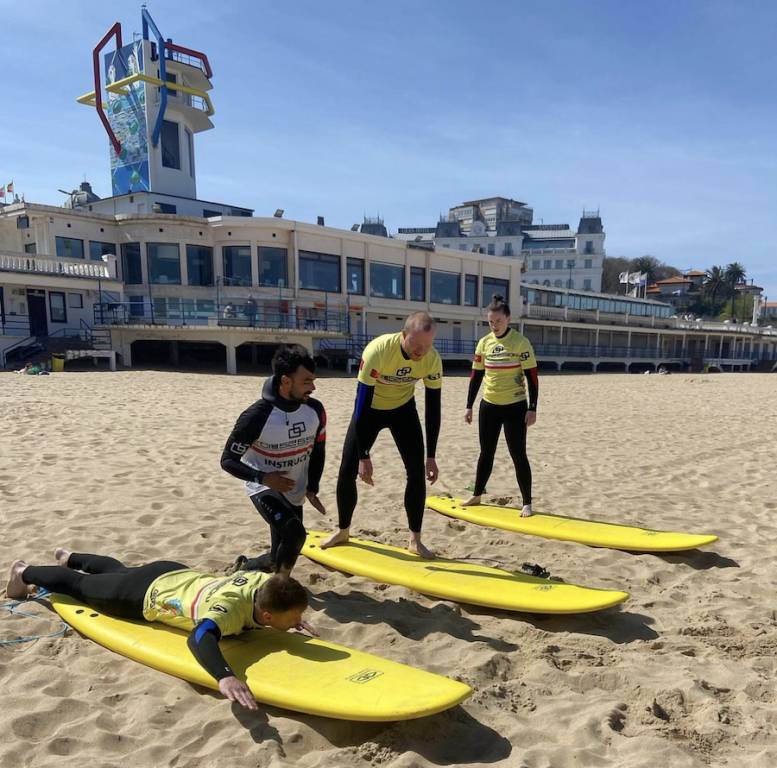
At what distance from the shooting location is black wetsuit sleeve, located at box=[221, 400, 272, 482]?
10.7 feet

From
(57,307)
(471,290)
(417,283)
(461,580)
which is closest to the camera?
(461,580)

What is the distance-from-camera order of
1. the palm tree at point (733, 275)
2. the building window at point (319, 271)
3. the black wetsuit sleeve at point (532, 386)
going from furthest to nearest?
the palm tree at point (733, 275), the building window at point (319, 271), the black wetsuit sleeve at point (532, 386)

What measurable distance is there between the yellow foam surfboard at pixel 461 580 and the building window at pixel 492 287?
34826mm

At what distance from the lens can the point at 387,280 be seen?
33594mm

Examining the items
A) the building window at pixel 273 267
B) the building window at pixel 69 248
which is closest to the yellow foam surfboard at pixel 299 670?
the building window at pixel 273 267

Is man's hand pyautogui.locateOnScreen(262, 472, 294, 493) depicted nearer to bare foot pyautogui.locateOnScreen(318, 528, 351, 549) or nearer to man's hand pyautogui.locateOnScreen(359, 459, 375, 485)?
man's hand pyautogui.locateOnScreen(359, 459, 375, 485)

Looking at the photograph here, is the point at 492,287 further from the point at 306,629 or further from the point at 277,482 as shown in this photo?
the point at 306,629

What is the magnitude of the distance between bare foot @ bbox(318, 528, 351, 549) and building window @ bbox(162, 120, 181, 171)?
3629 cm

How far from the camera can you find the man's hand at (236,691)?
2395mm

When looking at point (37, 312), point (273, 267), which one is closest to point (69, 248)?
point (37, 312)

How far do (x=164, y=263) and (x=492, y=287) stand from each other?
852 inches

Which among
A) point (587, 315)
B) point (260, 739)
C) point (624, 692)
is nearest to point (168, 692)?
point (260, 739)

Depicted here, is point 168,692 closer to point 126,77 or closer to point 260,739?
point 260,739

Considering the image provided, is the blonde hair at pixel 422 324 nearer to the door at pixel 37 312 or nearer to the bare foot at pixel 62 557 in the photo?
the bare foot at pixel 62 557
